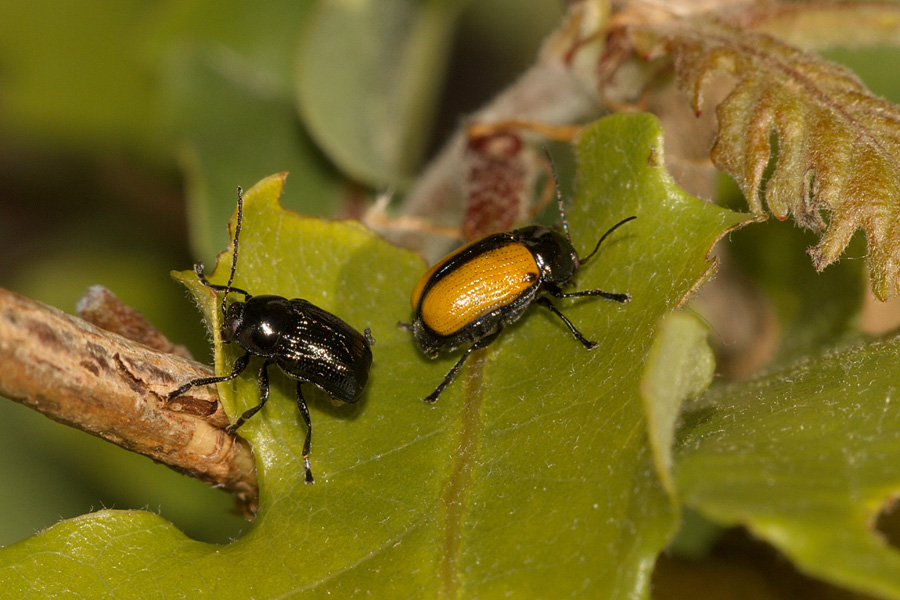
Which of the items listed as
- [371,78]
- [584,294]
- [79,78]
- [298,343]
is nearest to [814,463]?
[584,294]

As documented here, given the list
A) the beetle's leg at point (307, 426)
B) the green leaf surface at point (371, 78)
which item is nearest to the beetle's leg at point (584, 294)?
the beetle's leg at point (307, 426)

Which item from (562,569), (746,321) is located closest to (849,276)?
(746,321)

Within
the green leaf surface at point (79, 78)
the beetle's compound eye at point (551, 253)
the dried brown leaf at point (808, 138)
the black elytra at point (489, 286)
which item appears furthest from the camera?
the green leaf surface at point (79, 78)

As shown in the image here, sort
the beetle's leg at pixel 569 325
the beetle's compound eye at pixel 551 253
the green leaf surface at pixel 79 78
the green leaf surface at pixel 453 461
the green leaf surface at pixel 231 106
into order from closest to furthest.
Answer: the green leaf surface at pixel 453 461 → the beetle's leg at pixel 569 325 → the beetle's compound eye at pixel 551 253 → the green leaf surface at pixel 231 106 → the green leaf surface at pixel 79 78

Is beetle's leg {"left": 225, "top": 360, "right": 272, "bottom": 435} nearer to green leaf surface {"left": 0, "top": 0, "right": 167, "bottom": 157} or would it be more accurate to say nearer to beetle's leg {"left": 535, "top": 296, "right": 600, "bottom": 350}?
beetle's leg {"left": 535, "top": 296, "right": 600, "bottom": 350}

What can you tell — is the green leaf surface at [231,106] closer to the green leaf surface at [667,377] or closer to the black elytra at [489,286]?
the black elytra at [489,286]

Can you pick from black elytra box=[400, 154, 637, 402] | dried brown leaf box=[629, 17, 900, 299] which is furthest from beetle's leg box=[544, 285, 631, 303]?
dried brown leaf box=[629, 17, 900, 299]
